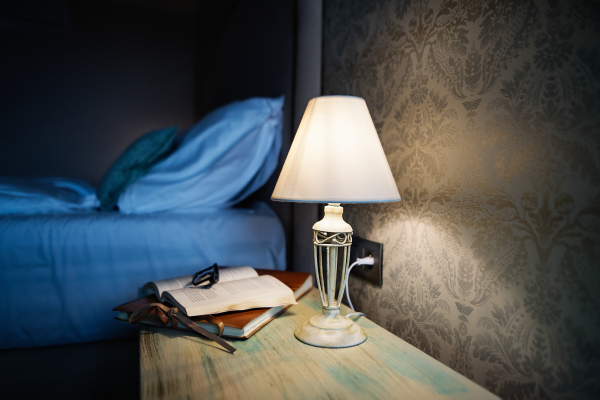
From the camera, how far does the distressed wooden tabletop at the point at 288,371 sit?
1.57ft

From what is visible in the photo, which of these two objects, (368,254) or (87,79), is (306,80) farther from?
(87,79)

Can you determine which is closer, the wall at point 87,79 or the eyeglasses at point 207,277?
the eyeglasses at point 207,277

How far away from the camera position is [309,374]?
0.52m

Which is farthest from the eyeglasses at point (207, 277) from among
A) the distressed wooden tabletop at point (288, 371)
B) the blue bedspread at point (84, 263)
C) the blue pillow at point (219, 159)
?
the blue pillow at point (219, 159)

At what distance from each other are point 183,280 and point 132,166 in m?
0.67

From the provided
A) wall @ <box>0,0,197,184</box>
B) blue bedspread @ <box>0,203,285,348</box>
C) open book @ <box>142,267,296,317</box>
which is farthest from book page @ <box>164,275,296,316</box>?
wall @ <box>0,0,197,184</box>

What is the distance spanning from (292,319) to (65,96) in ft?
9.62

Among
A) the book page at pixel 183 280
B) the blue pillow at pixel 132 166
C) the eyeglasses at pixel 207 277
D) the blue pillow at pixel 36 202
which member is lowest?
the book page at pixel 183 280

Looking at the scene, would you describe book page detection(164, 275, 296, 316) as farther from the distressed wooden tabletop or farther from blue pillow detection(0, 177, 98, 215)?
blue pillow detection(0, 177, 98, 215)

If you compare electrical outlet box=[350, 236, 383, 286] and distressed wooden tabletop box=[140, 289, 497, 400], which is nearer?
distressed wooden tabletop box=[140, 289, 497, 400]

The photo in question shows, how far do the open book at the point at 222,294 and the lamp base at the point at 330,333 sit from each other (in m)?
0.09

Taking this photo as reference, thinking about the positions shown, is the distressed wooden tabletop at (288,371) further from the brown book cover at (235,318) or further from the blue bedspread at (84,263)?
the blue bedspread at (84,263)

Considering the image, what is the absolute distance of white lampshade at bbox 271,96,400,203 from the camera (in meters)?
0.57

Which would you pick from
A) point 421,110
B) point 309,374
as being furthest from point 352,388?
point 421,110
